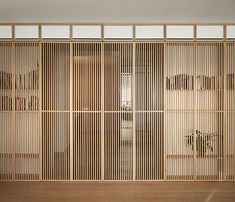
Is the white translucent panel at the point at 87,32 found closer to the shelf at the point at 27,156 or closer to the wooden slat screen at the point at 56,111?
the wooden slat screen at the point at 56,111

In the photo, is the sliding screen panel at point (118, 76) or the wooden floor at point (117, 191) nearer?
the wooden floor at point (117, 191)

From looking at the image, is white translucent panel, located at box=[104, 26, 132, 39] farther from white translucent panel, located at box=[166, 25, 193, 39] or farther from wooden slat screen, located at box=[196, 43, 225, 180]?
wooden slat screen, located at box=[196, 43, 225, 180]

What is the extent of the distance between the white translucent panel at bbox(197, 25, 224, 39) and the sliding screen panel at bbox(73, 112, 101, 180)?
2046 mm

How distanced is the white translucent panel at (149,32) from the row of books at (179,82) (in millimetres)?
689

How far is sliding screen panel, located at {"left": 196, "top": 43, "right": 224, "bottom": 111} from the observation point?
450 cm

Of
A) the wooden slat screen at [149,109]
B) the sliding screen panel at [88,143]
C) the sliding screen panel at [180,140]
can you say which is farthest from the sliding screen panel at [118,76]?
the sliding screen panel at [180,140]

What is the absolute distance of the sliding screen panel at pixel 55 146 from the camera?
14.8 feet

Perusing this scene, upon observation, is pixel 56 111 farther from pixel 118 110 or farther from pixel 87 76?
pixel 118 110

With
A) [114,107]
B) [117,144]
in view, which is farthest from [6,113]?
[117,144]

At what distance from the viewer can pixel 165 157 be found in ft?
14.8
